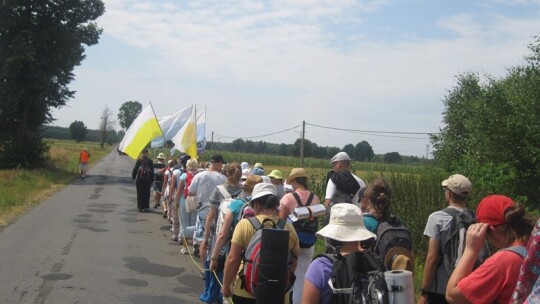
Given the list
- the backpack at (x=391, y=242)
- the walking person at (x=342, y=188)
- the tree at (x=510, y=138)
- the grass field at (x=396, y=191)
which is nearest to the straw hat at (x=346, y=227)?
the backpack at (x=391, y=242)

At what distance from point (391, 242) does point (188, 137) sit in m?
10.1

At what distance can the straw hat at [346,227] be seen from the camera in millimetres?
3120

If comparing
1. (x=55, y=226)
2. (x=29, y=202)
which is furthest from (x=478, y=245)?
(x=29, y=202)

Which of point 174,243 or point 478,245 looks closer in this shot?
point 478,245

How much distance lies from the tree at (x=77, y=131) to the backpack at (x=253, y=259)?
14054 cm

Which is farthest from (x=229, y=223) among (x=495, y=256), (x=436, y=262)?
(x=495, y=256)

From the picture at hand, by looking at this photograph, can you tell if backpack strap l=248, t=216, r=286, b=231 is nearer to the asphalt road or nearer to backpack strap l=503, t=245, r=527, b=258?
backpack strap l=503, t=245, r=527, b=258

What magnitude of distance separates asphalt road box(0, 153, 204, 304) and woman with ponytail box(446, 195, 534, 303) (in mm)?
4628

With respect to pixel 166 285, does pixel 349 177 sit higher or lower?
higher

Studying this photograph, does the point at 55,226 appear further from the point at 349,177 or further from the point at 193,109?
the point at 349,177

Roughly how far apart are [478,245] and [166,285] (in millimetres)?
5439

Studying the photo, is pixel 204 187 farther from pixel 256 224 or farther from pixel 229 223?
pixel 256 224

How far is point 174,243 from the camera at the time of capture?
10.8 m

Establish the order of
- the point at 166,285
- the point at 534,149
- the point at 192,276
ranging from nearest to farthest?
1. the point at 166,285
2. the point at 192,276
3. the point at 534,149
